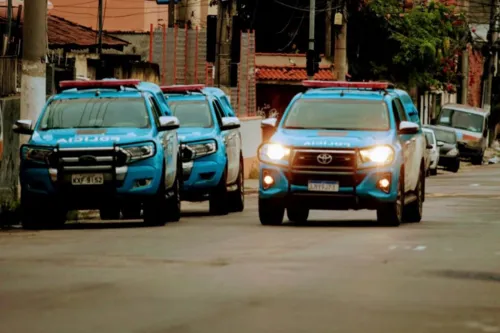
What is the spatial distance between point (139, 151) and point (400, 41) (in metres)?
44.2

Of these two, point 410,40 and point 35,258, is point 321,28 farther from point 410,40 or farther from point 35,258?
point 35,258

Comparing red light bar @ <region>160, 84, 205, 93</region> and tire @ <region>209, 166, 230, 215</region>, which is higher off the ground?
red light bar @ <region>160, 84, 205, 93</region>

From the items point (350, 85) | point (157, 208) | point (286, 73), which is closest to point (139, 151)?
point (157, 208)

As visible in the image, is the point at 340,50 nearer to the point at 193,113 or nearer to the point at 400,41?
the point at 400,41

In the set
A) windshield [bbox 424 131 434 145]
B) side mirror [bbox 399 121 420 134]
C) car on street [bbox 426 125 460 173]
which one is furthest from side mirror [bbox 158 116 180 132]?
car on street [bbox 426 125 460 173]

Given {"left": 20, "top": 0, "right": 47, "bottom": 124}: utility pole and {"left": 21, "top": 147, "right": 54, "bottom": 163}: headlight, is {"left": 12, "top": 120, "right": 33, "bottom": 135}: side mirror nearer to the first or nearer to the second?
{"left": 21, "top": 147, "right": 54, "bottom": 163}: headlight

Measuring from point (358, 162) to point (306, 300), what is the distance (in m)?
9.45

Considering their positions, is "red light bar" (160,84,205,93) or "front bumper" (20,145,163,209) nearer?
"front bumper" (20,145,163,209)

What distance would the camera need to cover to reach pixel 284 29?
6488 centimetres

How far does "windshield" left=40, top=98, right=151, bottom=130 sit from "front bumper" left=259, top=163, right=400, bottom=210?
2.12m

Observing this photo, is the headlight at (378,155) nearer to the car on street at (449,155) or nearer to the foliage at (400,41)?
the car on street at (449,155)

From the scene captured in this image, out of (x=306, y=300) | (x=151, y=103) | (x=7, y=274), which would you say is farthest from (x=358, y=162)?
(x=306, y=300)

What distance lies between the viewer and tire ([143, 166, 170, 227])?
841 inches

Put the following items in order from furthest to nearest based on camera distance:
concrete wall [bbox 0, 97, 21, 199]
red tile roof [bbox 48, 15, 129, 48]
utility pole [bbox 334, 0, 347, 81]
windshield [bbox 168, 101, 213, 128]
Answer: utility pole [bbox 334, 0, 347, 81] < red tile roof [bbox 48, 15, 129, 48] < windshield [bbox 168, 101, 213, 128] < concrete wall [bbox 0, 97, 21, 199]
